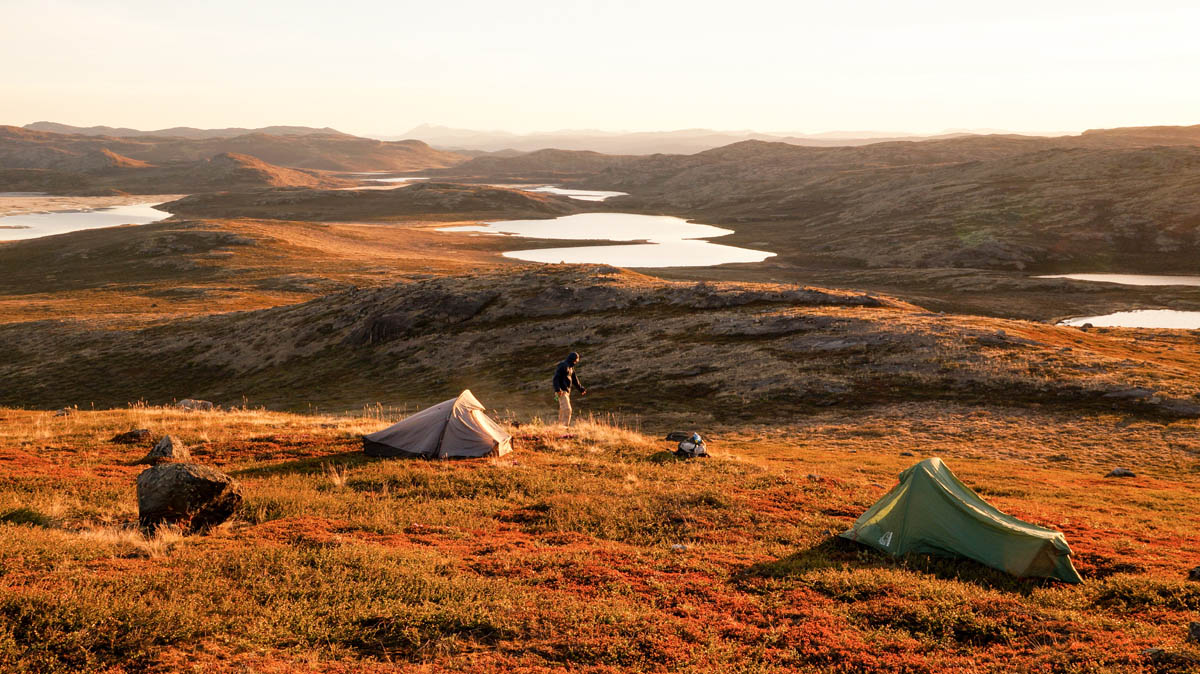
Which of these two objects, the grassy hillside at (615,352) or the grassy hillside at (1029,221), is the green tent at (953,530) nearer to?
the grassy hillside at (615,352)

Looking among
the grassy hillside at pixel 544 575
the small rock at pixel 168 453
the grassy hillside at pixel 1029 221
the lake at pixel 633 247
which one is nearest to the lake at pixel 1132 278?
the grassy hillside at pixel 1029 221

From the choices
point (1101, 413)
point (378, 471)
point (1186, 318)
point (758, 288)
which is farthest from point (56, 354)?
point (1186, 318)

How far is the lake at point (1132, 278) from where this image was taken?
103 meters

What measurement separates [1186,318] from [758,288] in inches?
2253

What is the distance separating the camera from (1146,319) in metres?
77.2

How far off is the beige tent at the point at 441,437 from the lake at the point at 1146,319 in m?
77.0

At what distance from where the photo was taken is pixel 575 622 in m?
11.2

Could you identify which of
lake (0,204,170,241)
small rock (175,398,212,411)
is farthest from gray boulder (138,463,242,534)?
lake (0,204,170,241)

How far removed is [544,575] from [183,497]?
8079mm

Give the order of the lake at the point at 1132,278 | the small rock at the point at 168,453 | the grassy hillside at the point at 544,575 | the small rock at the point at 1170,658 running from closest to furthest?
the grassy hillside at the point at 544,575 < the small rock at the point at 1170,658 < the small rock at the point at 168,453 < the lake at the point at 1132,278

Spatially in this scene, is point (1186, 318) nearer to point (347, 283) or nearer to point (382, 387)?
point (382, 387)

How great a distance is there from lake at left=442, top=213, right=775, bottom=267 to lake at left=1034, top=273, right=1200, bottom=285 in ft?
179

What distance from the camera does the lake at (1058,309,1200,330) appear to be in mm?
74188

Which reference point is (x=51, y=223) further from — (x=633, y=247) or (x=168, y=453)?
(x=168, y=453)
